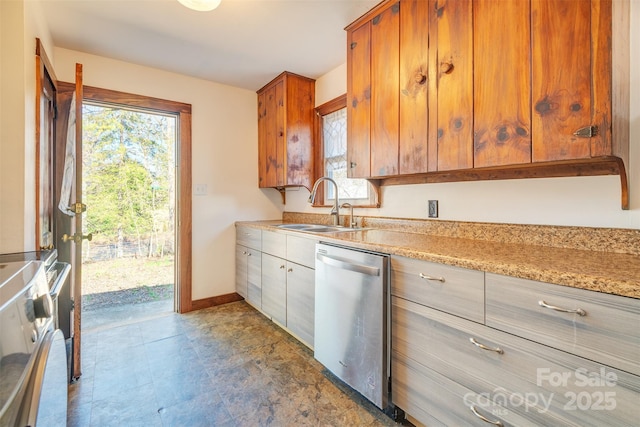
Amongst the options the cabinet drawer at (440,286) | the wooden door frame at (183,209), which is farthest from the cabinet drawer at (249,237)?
the cabinet drawer at (440,286)

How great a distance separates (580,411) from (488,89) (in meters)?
1.29

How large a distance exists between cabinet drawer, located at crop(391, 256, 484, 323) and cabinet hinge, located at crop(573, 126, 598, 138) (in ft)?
2.14

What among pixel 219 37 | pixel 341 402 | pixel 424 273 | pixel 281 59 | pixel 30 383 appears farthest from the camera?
pixel 281 59

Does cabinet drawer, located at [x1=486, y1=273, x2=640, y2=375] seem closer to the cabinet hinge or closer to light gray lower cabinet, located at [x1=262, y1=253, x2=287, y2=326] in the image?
the cabinet hinge

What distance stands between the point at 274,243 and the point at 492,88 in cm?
185

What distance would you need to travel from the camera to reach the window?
2619mm

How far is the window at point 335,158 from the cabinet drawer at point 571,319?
4.88 ft

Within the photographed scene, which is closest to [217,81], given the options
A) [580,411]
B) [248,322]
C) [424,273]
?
[248,322]

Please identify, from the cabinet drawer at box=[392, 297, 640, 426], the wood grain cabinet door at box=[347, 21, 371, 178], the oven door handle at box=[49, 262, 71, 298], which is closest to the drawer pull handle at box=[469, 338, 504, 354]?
the cabinet drawer at box=[392, 297, 640, 426]

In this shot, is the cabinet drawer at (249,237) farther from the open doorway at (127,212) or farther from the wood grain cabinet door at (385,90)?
the wood grain cabinet door at (385,90)

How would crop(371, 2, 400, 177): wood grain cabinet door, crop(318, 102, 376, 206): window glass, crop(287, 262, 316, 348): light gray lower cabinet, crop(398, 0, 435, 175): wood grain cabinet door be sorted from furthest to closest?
1. crop(318, 102, 376, 206): window glass
2. crop(287, 262, 316, 348): light gray lower cabinet
3. crop(371, 2, 400, 177): wood grain cabinet door
4. crop(398, 0, 435, 175): wood grain cabinet door

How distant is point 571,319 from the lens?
872 mm

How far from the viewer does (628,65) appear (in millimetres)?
1167

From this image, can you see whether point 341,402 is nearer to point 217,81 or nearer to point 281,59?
point 281,59
